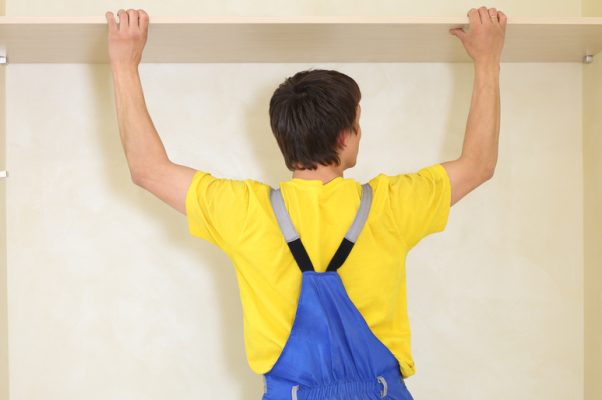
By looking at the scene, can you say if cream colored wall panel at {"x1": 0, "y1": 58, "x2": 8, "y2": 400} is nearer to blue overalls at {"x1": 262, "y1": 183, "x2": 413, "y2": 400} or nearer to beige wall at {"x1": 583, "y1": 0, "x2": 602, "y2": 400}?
blue overalls at {"x1": 262, "y1": 183, "x2": 413, "y2": 400}

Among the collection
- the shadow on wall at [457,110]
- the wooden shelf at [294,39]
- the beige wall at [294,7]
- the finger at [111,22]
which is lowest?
Answer: the shadow on wall at [457,110]

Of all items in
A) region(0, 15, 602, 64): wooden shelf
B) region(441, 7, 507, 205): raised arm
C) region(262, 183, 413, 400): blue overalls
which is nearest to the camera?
region(262, 183, 413, 400): blue overalls

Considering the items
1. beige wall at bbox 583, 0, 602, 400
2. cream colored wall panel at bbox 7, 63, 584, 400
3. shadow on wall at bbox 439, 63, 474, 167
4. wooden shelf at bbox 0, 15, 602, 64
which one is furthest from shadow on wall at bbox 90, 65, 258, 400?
beige wall at bbox 583, 0, 602, 400

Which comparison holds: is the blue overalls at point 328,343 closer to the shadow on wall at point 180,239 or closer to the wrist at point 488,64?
the wrist at point 488,64

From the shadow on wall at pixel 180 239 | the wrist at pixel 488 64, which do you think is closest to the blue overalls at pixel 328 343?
the wrist at pixel 488 64

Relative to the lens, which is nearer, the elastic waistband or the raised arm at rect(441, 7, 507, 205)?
the elastic waistband

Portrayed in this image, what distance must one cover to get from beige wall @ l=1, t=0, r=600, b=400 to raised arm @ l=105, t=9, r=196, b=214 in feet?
1.68

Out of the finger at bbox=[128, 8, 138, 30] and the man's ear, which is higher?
the finger at bbox=[128, 8, 138, 30]

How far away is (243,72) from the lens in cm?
207

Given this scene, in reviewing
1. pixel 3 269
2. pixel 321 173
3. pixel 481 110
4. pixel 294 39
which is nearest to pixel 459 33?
pixel 481 110

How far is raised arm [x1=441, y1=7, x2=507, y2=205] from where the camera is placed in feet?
5.03

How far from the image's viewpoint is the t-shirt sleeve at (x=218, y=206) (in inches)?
55.9

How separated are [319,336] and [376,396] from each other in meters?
0.14

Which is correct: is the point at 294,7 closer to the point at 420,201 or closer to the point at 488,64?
the point at 488,64
